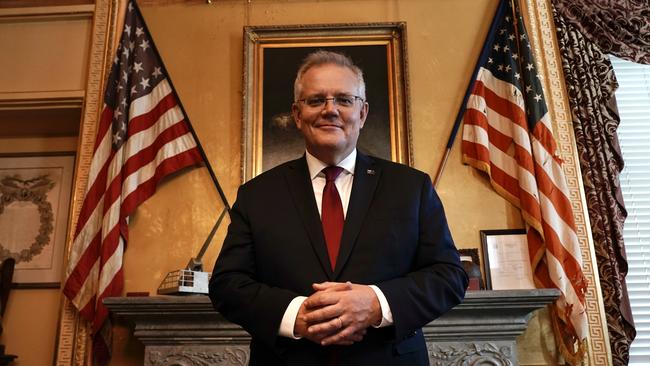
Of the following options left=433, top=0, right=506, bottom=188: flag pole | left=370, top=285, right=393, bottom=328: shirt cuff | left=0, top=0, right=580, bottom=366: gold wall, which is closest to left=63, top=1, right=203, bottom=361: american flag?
left=0, top=0, right=580, bottom=366: gold wall

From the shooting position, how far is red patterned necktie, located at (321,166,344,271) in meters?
1.60

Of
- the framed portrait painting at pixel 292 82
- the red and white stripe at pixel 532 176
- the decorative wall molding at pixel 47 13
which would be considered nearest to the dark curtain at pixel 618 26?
the red and white stripe at pixel 532 176

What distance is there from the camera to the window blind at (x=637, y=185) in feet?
12.5

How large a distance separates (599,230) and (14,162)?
Answer: 4565 mm

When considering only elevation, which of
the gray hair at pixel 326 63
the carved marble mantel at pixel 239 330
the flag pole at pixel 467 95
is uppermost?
the flag pole at pixel 467 95

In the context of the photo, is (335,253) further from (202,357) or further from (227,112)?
(227,112)

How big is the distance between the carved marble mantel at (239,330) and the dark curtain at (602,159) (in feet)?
1.87

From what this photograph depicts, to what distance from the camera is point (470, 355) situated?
3287mm

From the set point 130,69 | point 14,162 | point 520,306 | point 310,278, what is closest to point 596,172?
point 520,306

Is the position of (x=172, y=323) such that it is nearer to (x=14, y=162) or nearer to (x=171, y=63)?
(x=171, y=63)

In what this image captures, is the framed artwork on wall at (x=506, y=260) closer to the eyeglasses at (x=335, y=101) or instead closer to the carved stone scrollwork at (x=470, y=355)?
the carved stone scrollwork at (x=470, y=355)

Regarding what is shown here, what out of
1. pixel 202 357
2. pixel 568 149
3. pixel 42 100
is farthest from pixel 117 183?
pixel 568 149

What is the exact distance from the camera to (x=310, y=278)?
1.53 meters

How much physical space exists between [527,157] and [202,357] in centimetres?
239
